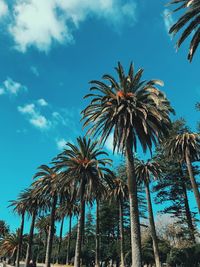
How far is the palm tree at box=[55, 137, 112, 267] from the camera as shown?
3225cm

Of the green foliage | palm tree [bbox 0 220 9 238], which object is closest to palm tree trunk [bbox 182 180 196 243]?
the green foliage

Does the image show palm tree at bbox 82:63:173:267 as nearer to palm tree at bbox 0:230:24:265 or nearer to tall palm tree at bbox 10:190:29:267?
tall palm tree at bbox 10:190:29:267

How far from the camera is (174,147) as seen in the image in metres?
38.0

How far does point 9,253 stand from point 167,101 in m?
66.7

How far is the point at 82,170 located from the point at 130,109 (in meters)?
10.9

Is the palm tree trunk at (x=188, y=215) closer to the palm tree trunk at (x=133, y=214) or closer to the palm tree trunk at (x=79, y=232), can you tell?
the palm tree trunk at (x=79, y=232)

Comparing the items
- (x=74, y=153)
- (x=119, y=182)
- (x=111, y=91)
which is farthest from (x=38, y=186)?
(x=111, y=91)

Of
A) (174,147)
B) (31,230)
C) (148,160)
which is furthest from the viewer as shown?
(31,230)

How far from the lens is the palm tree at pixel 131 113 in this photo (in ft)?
80.7

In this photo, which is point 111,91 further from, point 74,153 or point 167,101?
point 74,153

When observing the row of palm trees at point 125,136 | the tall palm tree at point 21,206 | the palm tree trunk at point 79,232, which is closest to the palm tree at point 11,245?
the tall palm tree at point 21,206

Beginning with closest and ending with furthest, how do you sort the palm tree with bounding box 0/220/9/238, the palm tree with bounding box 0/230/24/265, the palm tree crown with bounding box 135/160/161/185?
1. the palm tree crown with bounding box 135/160/161/185
2. the palm tree with bounding box 0/230/24/265
3. the palm tree with bounding box 0/220/9/238

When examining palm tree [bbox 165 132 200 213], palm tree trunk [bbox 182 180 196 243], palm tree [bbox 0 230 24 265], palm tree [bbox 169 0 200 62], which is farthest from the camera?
palm tree [bbox 0 230 24 265]

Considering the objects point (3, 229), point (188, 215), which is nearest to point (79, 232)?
point (188, 215)
